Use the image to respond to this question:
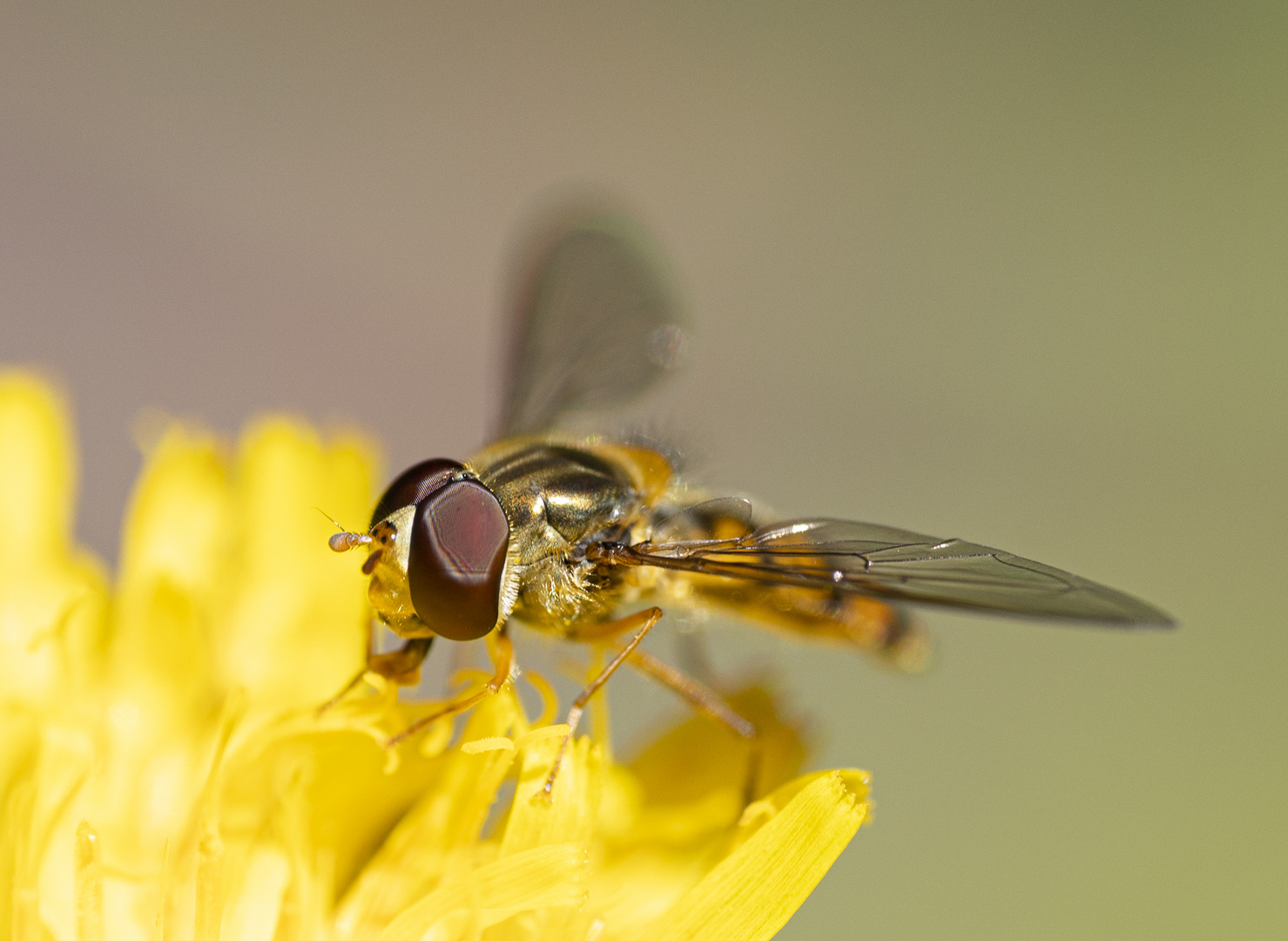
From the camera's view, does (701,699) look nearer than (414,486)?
No

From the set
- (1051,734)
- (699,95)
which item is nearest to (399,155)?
(699,95)

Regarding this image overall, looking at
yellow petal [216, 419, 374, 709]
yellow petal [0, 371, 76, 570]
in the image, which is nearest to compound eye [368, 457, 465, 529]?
yellow petal [216, 419, 374, 709]

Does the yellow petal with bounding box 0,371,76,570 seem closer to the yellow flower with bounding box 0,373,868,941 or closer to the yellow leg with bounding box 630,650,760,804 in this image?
the yellow flower with bounding box 0,373,868,941

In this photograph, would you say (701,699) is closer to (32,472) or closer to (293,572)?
(293,572)

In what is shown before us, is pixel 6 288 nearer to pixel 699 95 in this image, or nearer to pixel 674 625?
pixel 699 95

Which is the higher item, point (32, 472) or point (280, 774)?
point (32, 472)

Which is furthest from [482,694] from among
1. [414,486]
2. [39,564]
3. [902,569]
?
[39,564]

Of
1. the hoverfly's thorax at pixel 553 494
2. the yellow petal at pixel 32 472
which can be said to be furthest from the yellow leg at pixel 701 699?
the yellow petal at pixel 32 472
